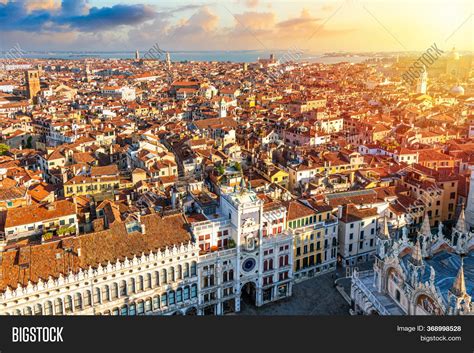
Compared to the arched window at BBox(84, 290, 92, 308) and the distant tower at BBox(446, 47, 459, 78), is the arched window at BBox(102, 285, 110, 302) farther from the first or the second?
the distant tower at BBox(446, 47, 459, 78)

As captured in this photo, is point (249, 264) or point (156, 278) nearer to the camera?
point (156, 278)

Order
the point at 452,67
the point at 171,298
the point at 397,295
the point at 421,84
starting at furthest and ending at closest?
the point at 452,67 < the point at 421,84 < the point at 171,298 < the point at 397,295

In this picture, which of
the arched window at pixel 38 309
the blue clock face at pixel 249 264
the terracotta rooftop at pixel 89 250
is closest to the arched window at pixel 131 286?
the terracotta rooftop at pixel 89 250

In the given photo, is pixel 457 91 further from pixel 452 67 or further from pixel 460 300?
pixel 460 300

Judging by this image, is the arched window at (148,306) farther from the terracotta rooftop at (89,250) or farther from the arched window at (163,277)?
the terracotta rooftop at (89,250)

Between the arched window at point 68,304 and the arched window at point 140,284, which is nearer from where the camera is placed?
the arched window at point 68,304

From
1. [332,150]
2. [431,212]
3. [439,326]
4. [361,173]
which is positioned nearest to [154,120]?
[332,150]

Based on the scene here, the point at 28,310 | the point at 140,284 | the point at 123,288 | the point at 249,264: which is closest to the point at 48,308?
the point at 28,310

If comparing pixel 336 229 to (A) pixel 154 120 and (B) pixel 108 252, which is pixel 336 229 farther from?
(A) pixel 154 120
